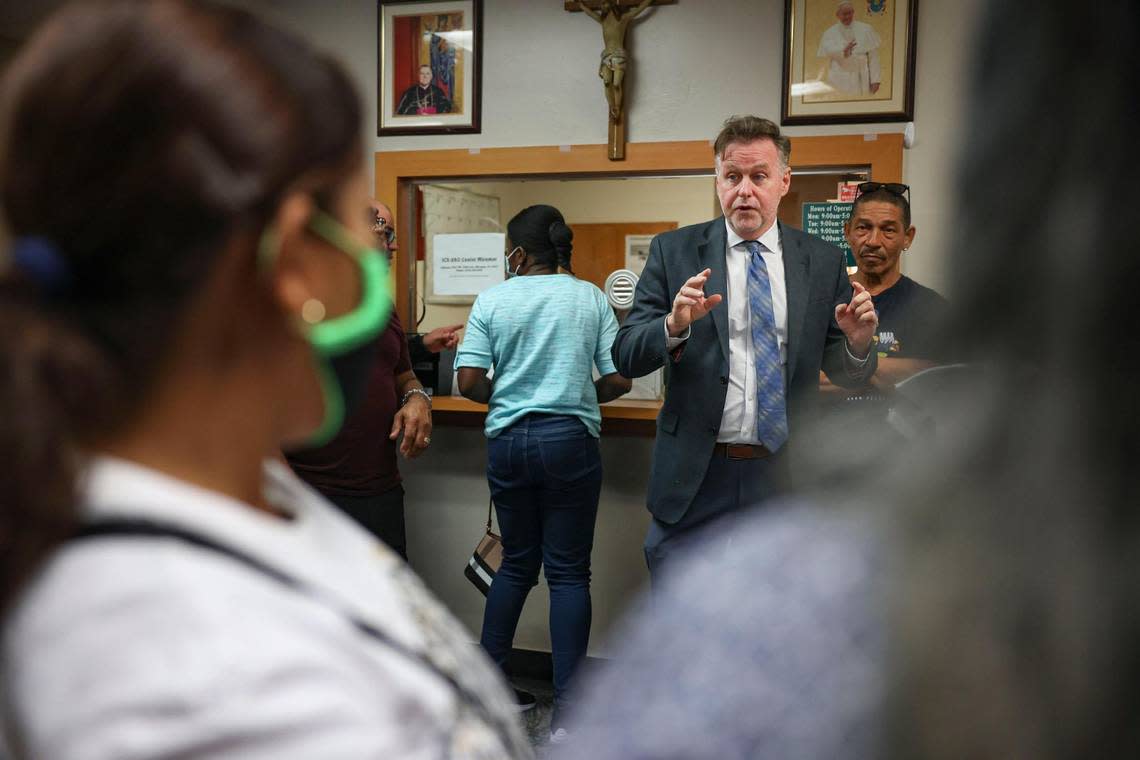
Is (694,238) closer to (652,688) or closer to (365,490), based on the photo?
(365,490)

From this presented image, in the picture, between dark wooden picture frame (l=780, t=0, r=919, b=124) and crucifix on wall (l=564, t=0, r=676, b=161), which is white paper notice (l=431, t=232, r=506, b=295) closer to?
crucifix on wall (l=564, t=0, r=676, b=161)

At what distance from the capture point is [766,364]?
2.41 m

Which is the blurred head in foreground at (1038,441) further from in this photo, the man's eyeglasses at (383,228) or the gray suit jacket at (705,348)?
the man's eyeglasses at (383,228)

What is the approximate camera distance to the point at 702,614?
40cm

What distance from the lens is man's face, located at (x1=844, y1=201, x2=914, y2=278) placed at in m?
2.77

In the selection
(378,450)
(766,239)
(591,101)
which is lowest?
(378,450)

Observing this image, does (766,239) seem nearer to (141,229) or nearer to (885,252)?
(885,252)

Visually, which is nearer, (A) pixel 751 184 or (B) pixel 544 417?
(A) pixel 751 184

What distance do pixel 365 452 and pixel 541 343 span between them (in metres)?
0.67

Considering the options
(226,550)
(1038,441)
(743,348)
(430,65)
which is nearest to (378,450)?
(743,348)

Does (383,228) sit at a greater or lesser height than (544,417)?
greater

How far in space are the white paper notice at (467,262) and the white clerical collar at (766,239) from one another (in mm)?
1321

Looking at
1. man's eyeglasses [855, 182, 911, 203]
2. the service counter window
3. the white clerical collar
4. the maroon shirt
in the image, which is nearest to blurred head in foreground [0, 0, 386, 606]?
the maroon shirt

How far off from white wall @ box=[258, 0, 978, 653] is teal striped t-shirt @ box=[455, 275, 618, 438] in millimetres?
556
